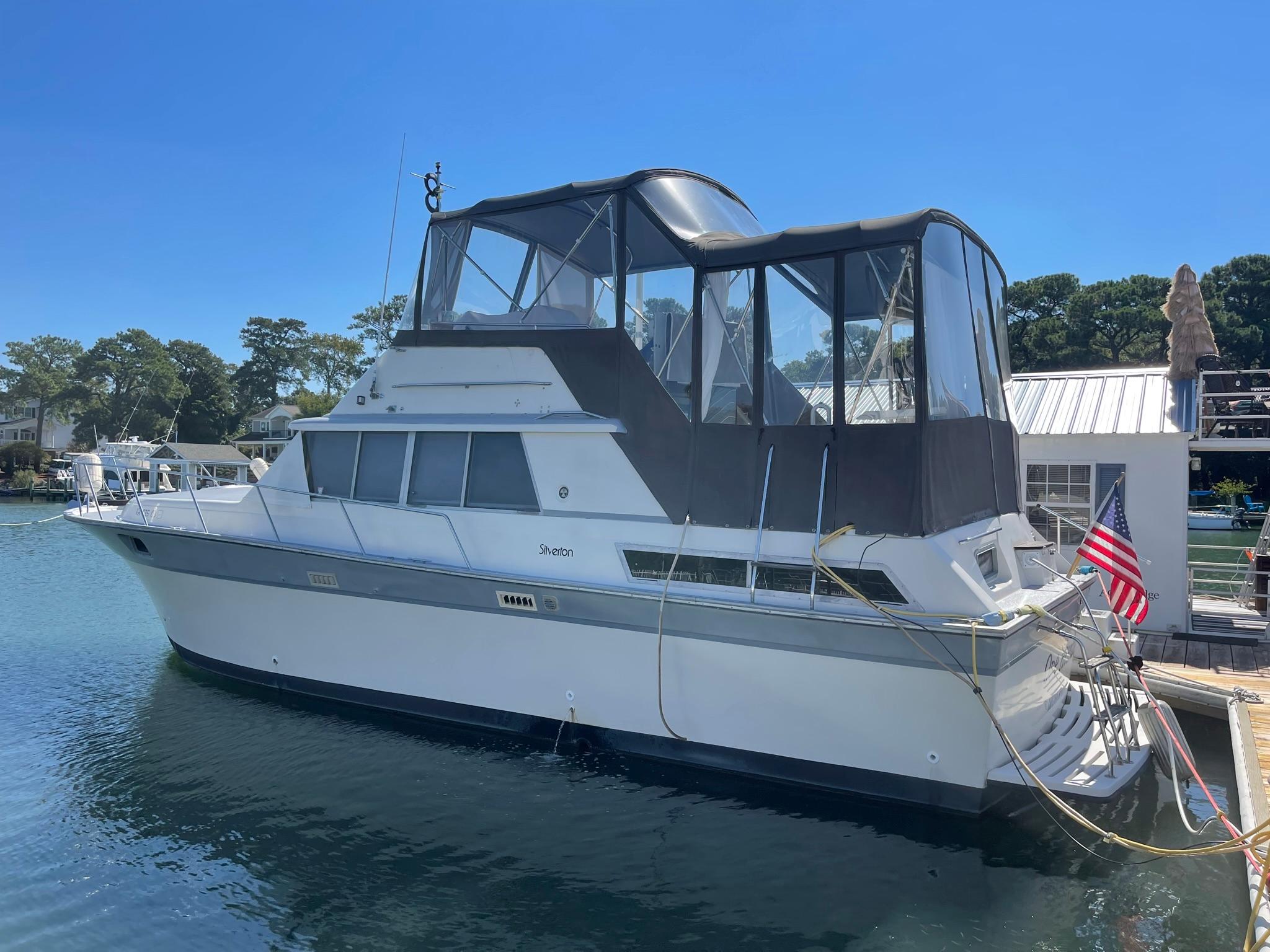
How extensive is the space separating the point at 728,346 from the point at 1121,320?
129ft

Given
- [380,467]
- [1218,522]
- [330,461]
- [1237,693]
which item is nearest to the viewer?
[1237,693]

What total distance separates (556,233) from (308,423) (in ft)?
9.68

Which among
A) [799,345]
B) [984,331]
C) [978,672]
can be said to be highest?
[984,331]

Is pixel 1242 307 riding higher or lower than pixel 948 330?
higher

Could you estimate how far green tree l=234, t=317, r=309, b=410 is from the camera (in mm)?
58463

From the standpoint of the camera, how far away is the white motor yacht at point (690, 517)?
5.45 meters

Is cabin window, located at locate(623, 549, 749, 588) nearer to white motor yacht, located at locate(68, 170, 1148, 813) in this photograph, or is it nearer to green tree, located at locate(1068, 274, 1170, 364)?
white motor yacht, located at locate(68, 170, 1148, 813)

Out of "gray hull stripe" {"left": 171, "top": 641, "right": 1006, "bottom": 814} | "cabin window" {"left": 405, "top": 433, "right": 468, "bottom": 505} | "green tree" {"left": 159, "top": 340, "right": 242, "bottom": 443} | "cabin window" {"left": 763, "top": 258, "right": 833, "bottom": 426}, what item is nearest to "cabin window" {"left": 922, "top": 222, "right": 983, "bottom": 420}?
"cabin window" {"left": 763, "top": 258, "right": 833, "bottom": 426}

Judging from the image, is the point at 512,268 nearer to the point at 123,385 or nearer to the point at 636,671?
the point at 636,671

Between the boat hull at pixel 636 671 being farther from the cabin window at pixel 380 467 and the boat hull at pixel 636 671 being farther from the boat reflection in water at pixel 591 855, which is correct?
the cabin window at pixel 380 467

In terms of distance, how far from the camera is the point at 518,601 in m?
6.43

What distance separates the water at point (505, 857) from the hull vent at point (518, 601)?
1232 mm

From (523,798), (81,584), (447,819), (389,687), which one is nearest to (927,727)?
(523,798)

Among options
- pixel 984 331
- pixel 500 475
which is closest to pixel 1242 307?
pixel 984 331
